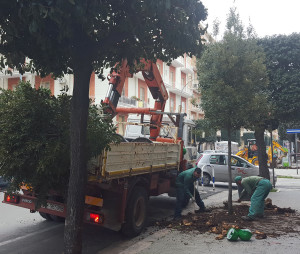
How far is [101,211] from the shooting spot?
18.7 ft

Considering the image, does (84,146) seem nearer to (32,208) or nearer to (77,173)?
(77,173)

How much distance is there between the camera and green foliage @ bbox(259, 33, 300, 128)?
11789 mm

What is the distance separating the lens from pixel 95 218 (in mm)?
5562

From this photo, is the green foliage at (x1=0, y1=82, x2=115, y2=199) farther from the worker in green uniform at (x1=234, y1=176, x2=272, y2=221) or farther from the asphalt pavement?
the worker in green uniform at (x1=234, y1=176, x2=272, y2=221)

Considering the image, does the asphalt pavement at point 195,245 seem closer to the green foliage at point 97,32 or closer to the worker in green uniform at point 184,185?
the worker in green uniform at point 184,185

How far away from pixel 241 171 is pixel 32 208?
1067cm

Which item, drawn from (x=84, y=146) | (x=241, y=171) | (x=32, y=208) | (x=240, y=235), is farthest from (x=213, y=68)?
(x=241, y=171)

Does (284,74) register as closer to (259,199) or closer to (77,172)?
(259,199)

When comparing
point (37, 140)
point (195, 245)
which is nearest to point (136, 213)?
point (195, 245)

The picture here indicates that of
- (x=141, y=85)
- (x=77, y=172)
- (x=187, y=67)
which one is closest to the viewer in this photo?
(x=77, y=172)

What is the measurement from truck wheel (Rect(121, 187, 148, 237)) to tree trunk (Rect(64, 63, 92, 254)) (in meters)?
1.65

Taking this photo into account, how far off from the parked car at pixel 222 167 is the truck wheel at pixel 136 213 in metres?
8.68

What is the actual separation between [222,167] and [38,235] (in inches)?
399

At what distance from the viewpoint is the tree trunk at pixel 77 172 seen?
4.50 m
